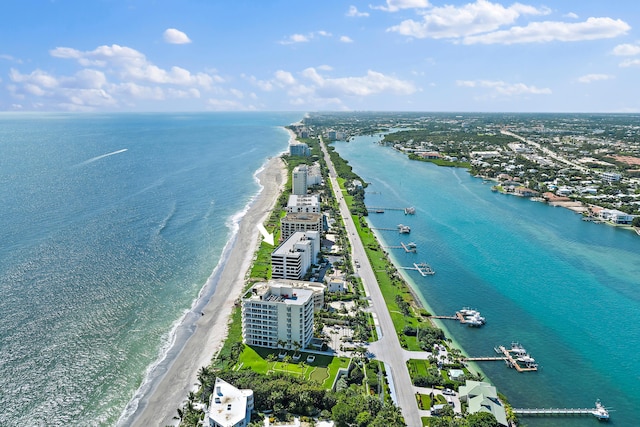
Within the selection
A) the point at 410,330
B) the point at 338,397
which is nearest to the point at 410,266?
the point at 410,330

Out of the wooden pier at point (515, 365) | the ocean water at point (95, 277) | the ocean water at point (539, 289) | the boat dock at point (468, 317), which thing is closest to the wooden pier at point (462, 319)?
the boat dock at point (468, 317)

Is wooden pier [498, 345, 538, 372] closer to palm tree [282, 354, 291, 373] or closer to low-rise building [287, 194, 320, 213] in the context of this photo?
palm tree [282, 354, 291, 373]

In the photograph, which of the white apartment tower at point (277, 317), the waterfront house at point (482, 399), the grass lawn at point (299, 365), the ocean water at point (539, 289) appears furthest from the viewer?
the white apartment tower at point (277, 317)

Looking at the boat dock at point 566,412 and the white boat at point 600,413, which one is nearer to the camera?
the boat dock at point 566,412

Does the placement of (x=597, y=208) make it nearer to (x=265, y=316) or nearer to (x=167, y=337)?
(x=265, y=316)

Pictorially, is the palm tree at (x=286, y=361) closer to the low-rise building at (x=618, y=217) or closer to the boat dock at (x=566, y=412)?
the boat dock at (x=566, y=412)

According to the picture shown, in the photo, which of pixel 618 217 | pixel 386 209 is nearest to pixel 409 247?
pixel 386 209

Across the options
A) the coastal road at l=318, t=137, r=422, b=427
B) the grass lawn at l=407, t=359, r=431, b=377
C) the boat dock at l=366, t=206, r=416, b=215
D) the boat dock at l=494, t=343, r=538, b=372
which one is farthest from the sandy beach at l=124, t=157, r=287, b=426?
the boat dock at l=366, t=206, r=416, b=215
